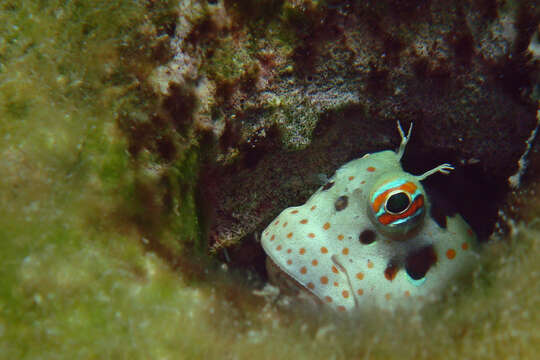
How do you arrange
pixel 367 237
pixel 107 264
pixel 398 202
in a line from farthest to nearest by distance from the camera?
pixel 367 237, pixel 398 202, pixel 107 264

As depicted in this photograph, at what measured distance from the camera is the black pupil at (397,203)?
9.58ft

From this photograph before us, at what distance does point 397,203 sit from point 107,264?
84.3 inches

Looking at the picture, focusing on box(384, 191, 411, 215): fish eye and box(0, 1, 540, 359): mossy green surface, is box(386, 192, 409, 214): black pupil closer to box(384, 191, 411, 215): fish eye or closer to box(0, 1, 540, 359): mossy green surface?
box(384, 191, 411, 215): fish eye

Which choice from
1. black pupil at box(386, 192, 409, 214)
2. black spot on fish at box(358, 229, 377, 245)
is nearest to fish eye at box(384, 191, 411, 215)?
black pupil at box(386, 192, 409, 214)

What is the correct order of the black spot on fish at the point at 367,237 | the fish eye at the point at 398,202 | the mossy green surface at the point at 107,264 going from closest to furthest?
the mossy green surface at the point at 107,264
the fish eye at the point at 398,202
the black spot on fish at the point at 367,237

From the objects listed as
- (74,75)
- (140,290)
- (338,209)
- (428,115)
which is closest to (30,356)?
(140,290)

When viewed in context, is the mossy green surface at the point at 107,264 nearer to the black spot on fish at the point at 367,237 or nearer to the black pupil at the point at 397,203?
the black pupil at the point at 397,203

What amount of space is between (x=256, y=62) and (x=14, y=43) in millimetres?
1746

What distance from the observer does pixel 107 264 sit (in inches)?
85.1

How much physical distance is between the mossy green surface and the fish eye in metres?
0.80

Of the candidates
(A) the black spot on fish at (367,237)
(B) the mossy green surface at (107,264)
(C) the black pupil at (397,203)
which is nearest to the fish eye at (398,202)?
(C) the black pupil at (397,203)

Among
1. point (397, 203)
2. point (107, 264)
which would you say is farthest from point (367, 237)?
point (107, 264)

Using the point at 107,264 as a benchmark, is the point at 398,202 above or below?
above

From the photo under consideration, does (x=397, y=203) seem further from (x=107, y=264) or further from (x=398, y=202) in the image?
(x=107, y=264)
